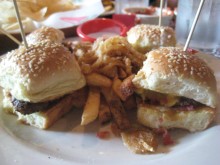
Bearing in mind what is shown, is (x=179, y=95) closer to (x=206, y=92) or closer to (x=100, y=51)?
(x=206, y=92)

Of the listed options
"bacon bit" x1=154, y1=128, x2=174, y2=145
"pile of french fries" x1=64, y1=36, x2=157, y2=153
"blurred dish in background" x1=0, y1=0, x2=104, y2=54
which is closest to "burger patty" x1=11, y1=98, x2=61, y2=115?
"pile of french fries" x1=64, y1=36, x2=157, y2=153

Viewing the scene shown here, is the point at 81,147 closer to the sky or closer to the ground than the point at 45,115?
closer to the ground

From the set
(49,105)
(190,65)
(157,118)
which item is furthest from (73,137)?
(190,65)

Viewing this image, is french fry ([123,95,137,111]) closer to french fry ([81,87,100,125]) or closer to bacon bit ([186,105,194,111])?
french fry ([81,87,100,125])

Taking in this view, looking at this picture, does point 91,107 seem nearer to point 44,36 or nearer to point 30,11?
point 44,36

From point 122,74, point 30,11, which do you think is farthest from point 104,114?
point 30,11

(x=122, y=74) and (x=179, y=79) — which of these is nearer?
(x=179, y=79)
